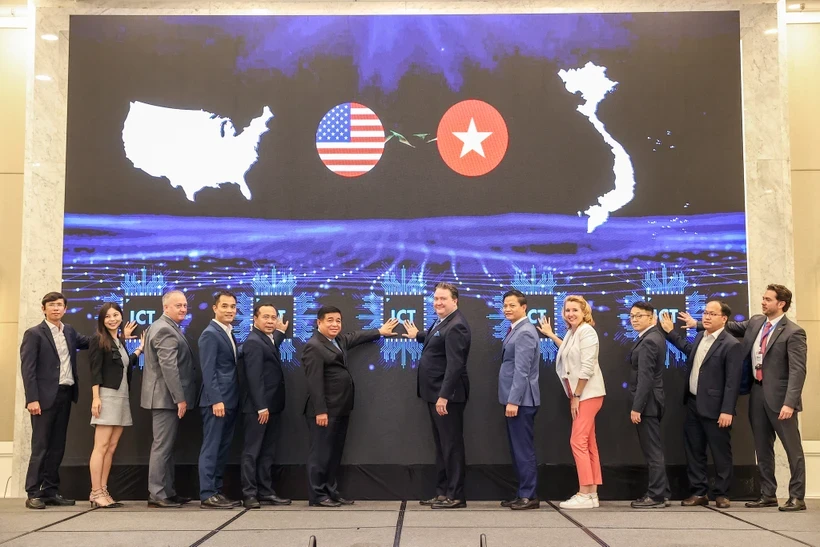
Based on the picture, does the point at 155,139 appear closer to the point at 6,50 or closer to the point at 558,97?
the point at 6,50

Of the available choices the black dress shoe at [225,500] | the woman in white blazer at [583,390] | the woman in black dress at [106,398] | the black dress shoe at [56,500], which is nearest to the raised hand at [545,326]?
the woman in white blazer at [583,390]

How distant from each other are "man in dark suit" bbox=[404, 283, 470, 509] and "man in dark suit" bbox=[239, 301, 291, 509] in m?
1.31

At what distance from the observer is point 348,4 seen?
816 cm

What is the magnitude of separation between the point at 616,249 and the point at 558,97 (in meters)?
1.61

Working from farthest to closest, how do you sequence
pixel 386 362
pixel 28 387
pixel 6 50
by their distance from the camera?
pixel 6 50
pixel 386 362
pixel 28 387

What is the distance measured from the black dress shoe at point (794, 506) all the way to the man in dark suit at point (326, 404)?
3.70m

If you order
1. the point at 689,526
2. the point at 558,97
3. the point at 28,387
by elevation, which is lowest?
the point at 689,526

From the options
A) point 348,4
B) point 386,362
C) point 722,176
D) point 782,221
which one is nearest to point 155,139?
point 348,4

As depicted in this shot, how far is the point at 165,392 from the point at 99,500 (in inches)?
43.0

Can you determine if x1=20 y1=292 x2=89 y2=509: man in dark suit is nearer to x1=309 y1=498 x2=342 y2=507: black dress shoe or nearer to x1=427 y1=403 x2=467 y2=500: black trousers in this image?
x1=309 y1=498 x2=342 y2=507: black dress shoe

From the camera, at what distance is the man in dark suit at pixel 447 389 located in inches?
274

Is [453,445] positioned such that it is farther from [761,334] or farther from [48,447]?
[48,447]

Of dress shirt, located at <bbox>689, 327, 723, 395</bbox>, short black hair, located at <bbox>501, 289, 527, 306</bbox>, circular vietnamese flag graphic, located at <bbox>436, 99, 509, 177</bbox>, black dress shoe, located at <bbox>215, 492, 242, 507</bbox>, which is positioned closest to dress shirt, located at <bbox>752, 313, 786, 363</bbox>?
dress shirt, located at <bbox>689, 327, 723, 395</bbox>

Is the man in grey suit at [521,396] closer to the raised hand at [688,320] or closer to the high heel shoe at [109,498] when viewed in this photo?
the raised hand at [688,320]
